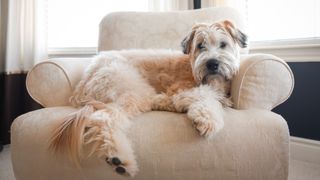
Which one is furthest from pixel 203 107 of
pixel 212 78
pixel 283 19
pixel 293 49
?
pixel 283 19

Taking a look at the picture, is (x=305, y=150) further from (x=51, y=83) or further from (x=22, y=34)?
(x=22, y=34)

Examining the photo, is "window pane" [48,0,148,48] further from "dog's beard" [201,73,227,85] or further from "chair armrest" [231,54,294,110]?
"chair armrest" [231,54,294,110]

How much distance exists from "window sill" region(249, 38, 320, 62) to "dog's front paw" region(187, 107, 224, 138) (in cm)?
130

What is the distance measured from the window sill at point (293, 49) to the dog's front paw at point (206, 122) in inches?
51.0

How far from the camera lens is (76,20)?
2.97 m

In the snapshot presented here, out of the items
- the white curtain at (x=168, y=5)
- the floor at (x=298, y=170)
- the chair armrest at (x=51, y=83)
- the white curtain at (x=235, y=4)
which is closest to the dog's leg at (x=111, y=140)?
the chair armrest at (x=51, y=83)

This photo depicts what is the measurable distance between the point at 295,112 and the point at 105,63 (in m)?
1.49

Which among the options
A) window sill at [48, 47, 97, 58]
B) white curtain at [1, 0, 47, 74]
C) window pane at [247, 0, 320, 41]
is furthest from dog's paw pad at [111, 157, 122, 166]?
window sill at [48, 47, 97, 58]

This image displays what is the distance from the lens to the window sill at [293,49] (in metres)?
2.00

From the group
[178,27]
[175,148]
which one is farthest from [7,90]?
[175,148]

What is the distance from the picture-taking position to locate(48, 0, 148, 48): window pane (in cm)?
288

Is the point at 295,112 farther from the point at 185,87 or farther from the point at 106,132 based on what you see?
the point at 106,132

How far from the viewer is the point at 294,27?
2.17 metres

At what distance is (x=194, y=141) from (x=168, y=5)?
1724 mm
